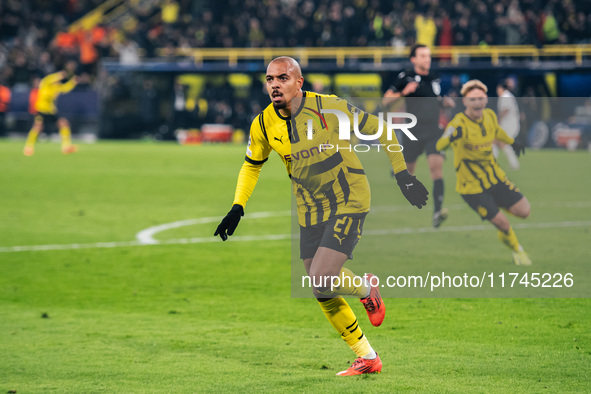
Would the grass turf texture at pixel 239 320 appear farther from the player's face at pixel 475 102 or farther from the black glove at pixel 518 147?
the player's face at pixel 475 102

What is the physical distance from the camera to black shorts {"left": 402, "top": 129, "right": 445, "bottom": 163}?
11.3m

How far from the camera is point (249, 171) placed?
5.94 m

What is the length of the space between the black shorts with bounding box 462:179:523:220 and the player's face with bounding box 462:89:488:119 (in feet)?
2.66

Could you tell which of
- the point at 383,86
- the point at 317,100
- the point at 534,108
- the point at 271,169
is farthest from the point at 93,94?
the point at 317,100

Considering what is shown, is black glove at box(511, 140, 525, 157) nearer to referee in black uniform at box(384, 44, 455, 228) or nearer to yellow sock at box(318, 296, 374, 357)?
referee in black uniform at box(384, 44, 455, 228)

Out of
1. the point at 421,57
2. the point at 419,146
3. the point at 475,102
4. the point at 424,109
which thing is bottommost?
the point at 419,146

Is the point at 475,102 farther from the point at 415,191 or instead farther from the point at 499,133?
the point at 415,191

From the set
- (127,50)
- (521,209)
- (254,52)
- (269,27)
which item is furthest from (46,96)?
(521,209)

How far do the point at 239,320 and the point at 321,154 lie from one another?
7.45 ft

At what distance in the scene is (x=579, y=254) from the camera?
1003 centimetres

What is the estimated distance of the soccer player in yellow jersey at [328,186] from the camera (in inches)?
220

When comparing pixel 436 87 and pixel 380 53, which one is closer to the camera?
pixel 436 87

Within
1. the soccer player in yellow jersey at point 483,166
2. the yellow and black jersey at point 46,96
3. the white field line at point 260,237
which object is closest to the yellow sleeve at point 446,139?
the soccer player in yellow jersey at point 483,166

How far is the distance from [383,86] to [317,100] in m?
25.7
